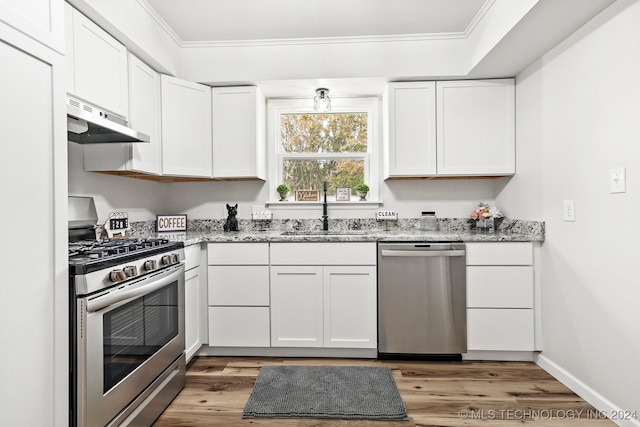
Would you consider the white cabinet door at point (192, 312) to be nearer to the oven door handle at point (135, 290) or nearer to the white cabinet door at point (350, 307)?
the oven door handle at point (135, 290)

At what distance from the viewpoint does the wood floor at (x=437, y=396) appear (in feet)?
5.98

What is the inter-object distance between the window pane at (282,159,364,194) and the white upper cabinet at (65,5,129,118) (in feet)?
4.89

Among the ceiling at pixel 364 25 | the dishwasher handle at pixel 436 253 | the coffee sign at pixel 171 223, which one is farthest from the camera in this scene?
the coffee sign at pixel 171 223

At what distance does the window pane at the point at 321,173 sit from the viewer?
330 cm

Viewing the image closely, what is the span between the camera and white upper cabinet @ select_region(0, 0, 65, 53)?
1076mm

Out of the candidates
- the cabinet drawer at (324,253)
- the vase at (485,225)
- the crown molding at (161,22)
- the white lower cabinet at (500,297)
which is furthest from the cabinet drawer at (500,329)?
the crown molding at (161,22)

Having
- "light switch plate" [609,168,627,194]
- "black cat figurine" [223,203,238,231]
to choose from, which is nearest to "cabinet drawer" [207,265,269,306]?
"black cat figurine" [223,203,238,231]

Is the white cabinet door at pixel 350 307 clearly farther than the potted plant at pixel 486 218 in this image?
No

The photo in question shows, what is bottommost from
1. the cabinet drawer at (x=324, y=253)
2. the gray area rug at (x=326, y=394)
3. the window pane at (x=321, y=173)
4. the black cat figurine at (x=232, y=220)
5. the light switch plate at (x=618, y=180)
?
the gray area rug at (x=326, y=394)

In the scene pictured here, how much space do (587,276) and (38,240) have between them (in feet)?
8.65

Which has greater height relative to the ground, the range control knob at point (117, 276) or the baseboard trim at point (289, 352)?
the range control knob at point (117, 276)

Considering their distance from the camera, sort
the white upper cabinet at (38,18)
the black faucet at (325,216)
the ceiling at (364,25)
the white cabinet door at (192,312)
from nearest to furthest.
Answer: the white upper cabinet at (38,18)
the ceiling at (364,25)
the white cabinet door at (192,312)
the black faucet at (325,216)

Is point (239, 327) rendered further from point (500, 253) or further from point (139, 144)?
point (500, 253)

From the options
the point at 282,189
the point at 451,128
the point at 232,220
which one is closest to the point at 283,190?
the point at 282,189
